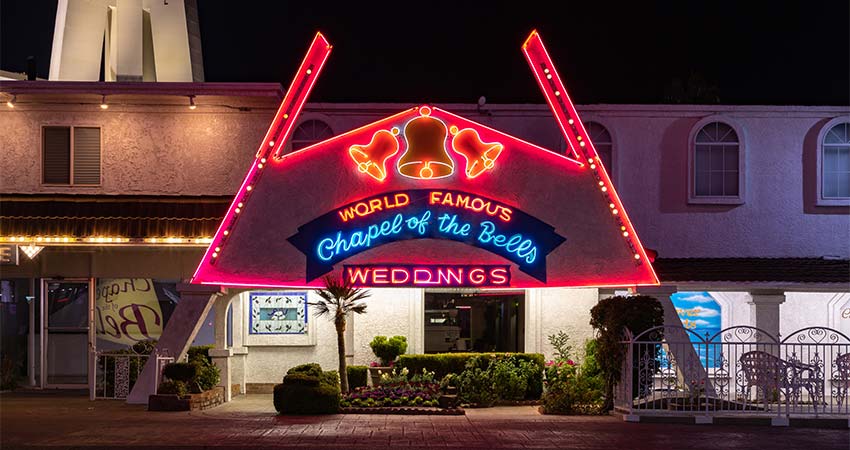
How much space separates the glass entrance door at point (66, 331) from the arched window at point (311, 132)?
5.74m

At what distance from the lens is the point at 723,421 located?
55.8ft

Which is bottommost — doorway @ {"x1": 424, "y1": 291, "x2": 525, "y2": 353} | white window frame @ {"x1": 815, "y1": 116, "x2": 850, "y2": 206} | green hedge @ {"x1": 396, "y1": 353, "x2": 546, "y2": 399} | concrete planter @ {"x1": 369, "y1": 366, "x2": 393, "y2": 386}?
concrete planter @ {"x1": 369, "y1": 366, "x2": 393, "y2": 386}

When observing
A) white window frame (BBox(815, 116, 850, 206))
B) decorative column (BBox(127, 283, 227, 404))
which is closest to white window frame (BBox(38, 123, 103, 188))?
decorative column (BBox(127, 283, 227, 404))

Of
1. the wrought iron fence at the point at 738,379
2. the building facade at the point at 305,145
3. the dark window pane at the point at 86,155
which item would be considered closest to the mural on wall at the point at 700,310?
the building facade at the point at 305,145

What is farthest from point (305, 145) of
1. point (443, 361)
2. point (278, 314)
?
point (443, 361)

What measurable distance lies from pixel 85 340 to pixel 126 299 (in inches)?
51.1

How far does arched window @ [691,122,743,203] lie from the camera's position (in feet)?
71.7

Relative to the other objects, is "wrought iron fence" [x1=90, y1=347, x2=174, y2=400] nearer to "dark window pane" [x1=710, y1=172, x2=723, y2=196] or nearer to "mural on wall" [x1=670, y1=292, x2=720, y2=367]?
"mural on wall" [x1=670, y1=292, x2=720, y2=367]

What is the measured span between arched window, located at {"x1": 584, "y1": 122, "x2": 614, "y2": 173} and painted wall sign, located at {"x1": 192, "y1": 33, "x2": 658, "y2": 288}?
2.30m

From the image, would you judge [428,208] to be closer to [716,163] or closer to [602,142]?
[602,142]

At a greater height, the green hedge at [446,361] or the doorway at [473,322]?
the doorway at [473,322]

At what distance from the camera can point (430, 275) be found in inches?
750

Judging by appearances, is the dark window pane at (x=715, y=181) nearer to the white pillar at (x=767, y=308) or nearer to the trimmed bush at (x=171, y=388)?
the white pillar at (x=767, y=308)

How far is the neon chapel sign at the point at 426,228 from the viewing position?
19.2 metres
